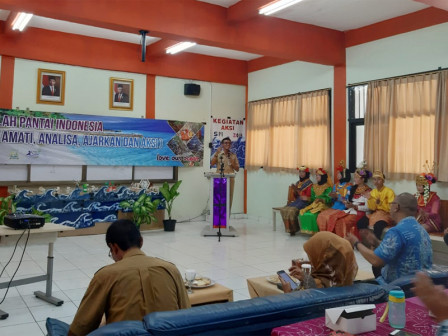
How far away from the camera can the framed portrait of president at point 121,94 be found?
8.39 metres

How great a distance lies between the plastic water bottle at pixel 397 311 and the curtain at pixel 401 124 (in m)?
5.01

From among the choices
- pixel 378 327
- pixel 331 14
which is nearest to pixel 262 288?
pixel 378 327

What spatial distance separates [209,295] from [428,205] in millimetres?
4328

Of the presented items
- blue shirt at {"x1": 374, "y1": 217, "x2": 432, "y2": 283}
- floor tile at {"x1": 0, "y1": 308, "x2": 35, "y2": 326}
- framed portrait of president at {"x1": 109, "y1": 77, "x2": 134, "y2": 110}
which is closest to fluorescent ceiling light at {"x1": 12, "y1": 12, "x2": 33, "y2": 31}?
framed portrait of president at {"x1": 109, "y1": 77, "x2": 134, "y2": 110}

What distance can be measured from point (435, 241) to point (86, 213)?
5.71 m

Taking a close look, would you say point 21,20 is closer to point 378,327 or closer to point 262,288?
point 262,288

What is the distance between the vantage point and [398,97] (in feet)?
21.7

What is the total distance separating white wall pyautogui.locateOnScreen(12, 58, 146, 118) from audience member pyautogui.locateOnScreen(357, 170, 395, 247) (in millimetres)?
4871

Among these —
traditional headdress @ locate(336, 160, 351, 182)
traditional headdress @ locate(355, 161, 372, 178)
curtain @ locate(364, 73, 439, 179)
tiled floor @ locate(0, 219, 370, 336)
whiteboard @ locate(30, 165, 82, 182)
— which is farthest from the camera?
whiteboard @ locate(30, 165, 82, 182)

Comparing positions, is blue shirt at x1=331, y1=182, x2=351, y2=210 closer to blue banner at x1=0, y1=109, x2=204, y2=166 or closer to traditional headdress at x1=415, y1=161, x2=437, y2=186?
traditional headdress at x1=415, y1=161, x2=437, y2=186

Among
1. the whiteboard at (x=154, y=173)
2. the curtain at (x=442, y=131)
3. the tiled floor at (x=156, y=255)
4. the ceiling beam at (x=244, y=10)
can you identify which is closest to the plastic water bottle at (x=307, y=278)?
the tiled floor at (x=156, y=255)

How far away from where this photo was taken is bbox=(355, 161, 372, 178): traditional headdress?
6886 millimetres

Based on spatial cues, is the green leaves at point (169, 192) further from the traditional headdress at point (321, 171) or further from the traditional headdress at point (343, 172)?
the traditional headdress at point (343, 172)

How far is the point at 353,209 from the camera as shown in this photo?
22.6 feet
